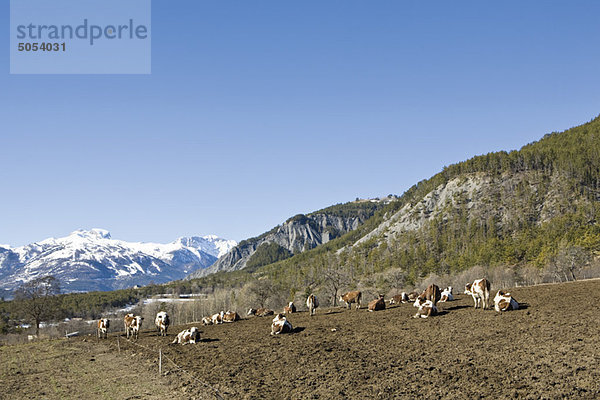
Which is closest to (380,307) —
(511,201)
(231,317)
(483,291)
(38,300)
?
(483,291)

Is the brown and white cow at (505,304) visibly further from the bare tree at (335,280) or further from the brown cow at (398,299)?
Answer: the bare tree at (335,280)

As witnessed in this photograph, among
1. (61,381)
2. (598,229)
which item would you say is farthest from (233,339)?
(598,229)

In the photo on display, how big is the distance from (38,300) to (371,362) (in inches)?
2977

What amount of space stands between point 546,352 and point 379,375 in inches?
299

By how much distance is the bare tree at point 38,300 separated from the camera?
7506 cm

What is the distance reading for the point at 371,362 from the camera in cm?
2114

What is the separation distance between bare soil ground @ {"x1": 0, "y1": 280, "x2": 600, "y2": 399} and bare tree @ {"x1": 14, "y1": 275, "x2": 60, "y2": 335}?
45.6m

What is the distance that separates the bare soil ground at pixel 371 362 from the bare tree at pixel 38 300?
45.6 metres

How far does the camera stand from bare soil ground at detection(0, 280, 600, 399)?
16.6m

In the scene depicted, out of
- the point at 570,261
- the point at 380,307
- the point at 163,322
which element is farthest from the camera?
the point at 570,261

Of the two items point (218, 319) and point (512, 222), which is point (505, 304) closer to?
point (218, 319)

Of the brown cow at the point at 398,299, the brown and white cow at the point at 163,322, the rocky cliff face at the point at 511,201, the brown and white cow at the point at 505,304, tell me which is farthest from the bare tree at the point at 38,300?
the rocky cliff face at the point at 511,201

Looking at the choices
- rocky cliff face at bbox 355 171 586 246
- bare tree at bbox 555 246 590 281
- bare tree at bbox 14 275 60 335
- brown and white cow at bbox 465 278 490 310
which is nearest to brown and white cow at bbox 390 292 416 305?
brown and white cow at bbox 465 278 490 310

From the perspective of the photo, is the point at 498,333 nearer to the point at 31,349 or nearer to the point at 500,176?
the point at 31,349
